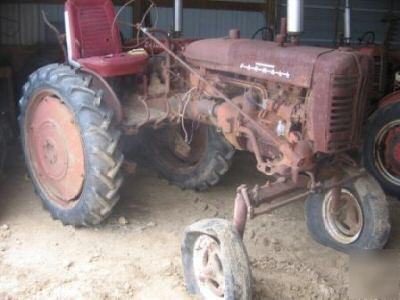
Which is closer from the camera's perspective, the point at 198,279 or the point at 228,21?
the point at 198,279

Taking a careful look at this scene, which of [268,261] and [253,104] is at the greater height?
[253,104]

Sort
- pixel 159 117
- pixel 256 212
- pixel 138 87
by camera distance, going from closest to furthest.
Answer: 1. pixel 256 212
2. pixel 159 117
3. pixel 138 87

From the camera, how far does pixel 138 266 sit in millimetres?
3379

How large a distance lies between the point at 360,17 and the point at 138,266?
7.73 metres

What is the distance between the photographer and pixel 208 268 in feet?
9.58

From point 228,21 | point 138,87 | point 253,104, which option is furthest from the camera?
point 228,21

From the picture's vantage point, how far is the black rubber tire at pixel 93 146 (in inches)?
137

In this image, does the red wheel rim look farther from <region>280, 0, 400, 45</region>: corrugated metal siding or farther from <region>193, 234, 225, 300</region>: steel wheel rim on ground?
<region>280, 0, 400, 45</region>: corrugated metal siding

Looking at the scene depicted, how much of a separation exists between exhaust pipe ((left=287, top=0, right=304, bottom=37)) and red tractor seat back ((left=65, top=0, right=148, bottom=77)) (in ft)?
3.64

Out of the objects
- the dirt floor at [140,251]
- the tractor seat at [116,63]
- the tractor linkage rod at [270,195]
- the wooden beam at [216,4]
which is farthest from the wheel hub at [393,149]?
the wooden beam at [216,4]

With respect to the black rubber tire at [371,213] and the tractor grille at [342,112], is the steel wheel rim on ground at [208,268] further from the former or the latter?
the black rubber tire at [371,213]

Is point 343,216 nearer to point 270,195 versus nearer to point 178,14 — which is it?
point 270,195

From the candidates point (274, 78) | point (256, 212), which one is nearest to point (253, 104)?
point (274, 78)

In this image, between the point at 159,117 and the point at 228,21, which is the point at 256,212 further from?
the point at 228,21
